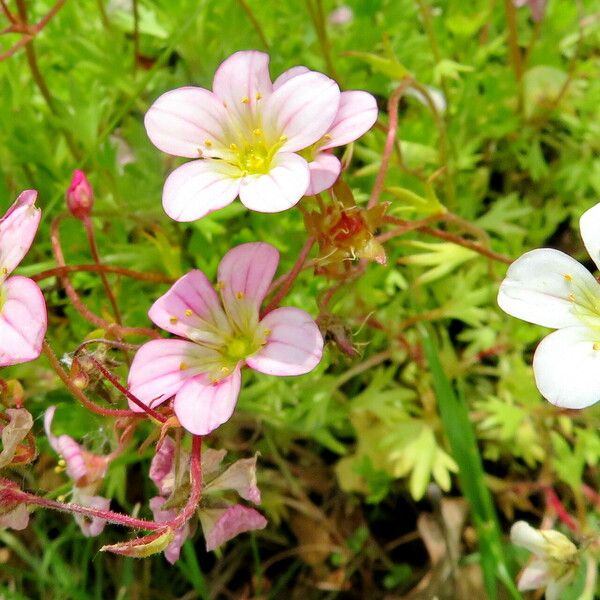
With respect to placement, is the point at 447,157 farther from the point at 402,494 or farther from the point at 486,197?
the point at 402,494

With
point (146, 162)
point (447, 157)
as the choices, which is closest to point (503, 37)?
point (447, 157)

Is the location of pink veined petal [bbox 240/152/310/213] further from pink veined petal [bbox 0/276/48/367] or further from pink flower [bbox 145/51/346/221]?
pink veined petal [bbox 0/276/48/367]

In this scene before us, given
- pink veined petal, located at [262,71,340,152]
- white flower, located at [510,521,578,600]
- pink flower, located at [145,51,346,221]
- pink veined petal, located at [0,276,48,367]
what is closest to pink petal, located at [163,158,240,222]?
pink flower, located at [145,51,346,221]

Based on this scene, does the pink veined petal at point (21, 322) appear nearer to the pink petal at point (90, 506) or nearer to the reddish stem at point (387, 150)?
the pink petal at point (90, 506)

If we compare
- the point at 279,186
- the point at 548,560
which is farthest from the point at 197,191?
the point at 548,560

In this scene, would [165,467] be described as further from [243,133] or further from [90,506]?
[243,133]

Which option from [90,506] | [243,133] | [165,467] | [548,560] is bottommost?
[548,560]
